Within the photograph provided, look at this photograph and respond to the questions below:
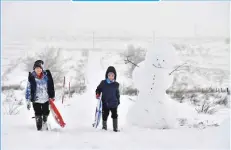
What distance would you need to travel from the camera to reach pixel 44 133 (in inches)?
133

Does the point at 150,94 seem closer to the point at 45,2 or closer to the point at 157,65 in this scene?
the point at 157,65

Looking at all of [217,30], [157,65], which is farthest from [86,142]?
[217,30]

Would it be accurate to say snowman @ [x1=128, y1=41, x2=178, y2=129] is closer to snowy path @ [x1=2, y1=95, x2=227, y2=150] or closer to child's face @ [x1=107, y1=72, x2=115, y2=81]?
snowy path @ [x1=2, y1=95, x2=227, y2=150]

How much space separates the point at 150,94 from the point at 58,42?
1.11 metres

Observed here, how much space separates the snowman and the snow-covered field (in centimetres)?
11

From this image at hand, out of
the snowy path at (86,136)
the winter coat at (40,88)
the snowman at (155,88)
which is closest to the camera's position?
the snowy path at (86,136)

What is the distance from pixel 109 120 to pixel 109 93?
0.34 meters

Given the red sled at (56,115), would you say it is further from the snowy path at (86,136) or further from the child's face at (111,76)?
the child's face at (111,76)

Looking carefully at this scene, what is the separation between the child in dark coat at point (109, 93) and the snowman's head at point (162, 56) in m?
0.42

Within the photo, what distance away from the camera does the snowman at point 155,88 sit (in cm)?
366

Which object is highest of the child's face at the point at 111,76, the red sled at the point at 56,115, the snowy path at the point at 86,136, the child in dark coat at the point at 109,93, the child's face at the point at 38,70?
the child's face at the point at 38,70

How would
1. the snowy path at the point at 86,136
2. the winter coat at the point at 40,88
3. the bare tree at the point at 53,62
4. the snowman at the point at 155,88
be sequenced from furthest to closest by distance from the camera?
the bare tree at the point at 53,62 → the snowman at the point at 155,88 → the winter coat at the point at 40,88 → the snowy path at the point at 86,136

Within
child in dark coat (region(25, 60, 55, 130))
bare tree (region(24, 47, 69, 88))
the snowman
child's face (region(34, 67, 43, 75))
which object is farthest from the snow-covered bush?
the snowman

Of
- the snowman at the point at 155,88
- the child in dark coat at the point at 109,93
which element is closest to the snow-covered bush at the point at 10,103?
the child in dark coat at the point at 109,93
